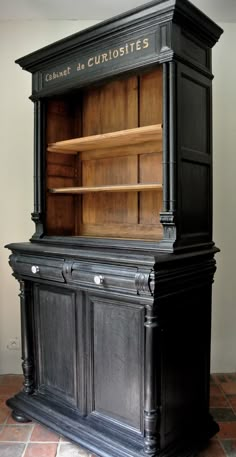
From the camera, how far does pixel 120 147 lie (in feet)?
8.57

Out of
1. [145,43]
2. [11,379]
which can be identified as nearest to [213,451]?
[11,379]

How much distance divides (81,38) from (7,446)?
2392mm

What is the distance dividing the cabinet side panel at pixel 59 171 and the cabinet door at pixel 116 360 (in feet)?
2.52

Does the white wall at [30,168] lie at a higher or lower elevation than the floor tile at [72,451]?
higher

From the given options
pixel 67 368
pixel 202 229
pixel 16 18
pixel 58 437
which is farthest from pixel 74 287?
pixel 16 18

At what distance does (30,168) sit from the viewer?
324cm

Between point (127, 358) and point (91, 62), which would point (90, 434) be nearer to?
point (127, 358)

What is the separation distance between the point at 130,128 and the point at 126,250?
93cm

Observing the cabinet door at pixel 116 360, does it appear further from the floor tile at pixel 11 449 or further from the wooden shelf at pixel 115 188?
the wooden shelf at pixel 115 188

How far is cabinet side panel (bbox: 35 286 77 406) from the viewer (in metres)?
2.34

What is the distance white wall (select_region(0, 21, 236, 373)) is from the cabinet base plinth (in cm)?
80

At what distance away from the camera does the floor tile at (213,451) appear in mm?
2194

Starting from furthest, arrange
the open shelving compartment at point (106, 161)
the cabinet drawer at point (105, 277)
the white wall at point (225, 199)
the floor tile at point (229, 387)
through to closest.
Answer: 1. the white wall at point (225, 199)
2. the floor tile at point (229, 387)
3. the open shelving compartment at point (106, 161)
4. the cabinet drawer at point (105, 277)

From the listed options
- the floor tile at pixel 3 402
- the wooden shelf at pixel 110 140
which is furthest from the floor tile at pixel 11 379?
the wooden shelf at pixel 110 140
